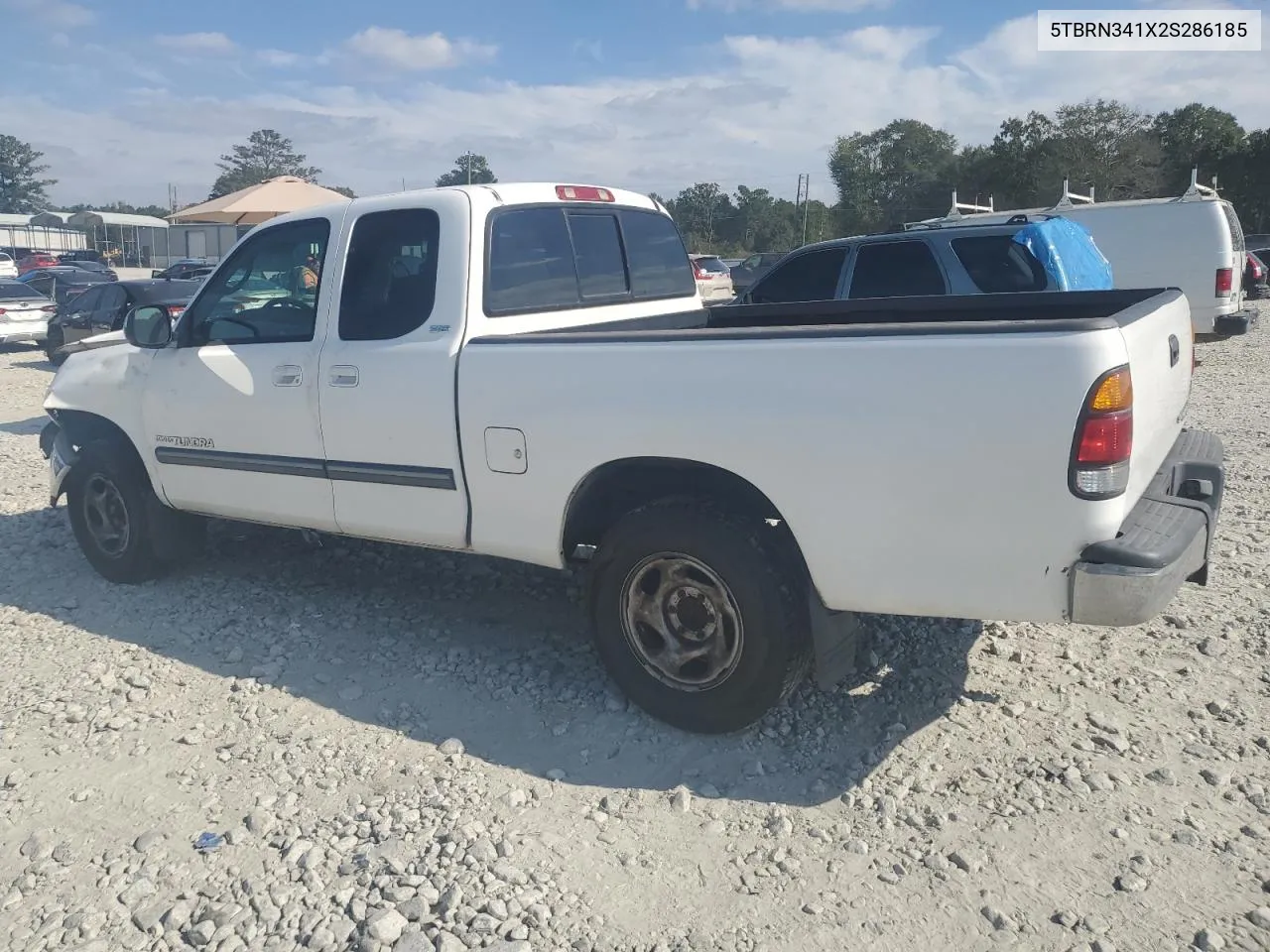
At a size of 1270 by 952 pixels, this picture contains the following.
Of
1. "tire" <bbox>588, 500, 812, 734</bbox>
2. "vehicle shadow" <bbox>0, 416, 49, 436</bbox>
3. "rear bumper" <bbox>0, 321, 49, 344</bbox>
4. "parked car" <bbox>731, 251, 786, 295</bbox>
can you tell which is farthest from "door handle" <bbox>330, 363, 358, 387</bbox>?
"parked car" <bbox>731, 251, 786, 295</bbox>

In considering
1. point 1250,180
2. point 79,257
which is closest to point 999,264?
point 1250,180

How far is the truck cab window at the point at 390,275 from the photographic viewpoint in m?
4.26

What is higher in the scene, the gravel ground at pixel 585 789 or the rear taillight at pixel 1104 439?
the rear taillight at pixel 1104 439

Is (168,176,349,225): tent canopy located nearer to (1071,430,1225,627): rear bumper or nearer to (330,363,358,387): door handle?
(330,363,358,387): door handle

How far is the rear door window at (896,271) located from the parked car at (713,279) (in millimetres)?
14656

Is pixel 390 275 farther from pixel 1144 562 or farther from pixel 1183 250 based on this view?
pixel 1183 250

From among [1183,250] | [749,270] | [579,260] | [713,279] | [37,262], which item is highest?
[37,262]

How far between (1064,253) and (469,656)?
634 centimetres

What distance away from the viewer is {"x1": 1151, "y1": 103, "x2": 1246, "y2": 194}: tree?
39250mm

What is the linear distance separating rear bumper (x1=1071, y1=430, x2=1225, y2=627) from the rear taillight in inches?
7.0

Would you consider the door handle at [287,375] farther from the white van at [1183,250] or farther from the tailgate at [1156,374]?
the white van at [1183,250]

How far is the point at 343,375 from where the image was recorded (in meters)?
4.36

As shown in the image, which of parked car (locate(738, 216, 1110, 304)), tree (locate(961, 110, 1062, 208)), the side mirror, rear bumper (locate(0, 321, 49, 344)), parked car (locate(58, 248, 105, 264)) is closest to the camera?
the side mirror

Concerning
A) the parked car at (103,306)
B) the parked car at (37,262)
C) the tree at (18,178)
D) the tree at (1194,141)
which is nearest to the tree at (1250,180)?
the tree at (1194,141)
